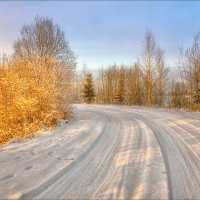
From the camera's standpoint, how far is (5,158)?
6.63 m

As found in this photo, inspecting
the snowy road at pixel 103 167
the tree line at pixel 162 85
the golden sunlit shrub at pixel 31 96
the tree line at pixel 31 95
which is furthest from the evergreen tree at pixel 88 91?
the snowy road at pixel 103 167

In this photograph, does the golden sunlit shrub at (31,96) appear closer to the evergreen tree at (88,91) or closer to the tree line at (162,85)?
the tree line at (162,85)

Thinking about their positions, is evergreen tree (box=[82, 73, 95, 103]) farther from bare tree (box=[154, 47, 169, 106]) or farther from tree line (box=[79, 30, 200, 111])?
bare tree (box=[154, 47, 169, 106])

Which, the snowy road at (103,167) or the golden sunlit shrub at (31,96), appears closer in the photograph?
the snowy road at (103,167)

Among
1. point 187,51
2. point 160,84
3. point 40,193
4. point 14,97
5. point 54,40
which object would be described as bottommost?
point 40,193

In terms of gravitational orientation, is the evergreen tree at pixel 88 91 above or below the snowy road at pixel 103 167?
above

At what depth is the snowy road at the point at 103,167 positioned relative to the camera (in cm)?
447

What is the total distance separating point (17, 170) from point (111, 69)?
187 ft

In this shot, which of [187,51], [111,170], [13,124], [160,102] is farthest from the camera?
[160,102]

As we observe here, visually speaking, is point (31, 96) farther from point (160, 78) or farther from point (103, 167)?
point (160, 78)

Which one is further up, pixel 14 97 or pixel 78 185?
pixel 14 97

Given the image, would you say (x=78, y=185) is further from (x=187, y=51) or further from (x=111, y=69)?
(x=111, y=69)

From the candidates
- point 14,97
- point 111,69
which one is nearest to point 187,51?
point 14,97

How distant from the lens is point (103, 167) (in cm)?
581
